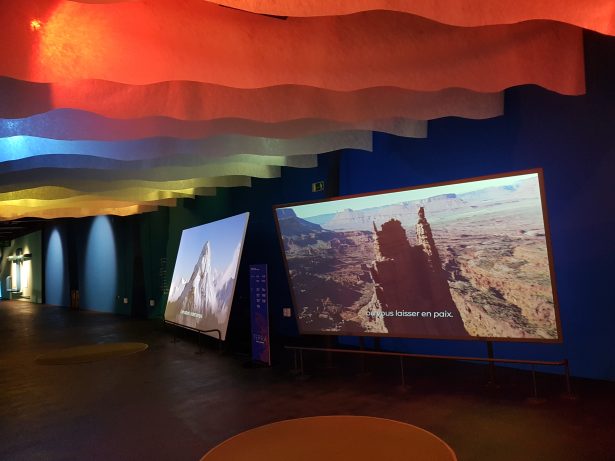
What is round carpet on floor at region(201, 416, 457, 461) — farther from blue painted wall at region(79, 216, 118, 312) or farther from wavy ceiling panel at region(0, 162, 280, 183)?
blue painted wall at region(79, 216, 118, 312)

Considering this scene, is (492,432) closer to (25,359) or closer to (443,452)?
(443,452)

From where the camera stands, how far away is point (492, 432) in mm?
3895

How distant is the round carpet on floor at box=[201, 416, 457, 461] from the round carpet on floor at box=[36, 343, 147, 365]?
18.9 ft

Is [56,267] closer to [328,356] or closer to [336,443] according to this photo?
[328,356]

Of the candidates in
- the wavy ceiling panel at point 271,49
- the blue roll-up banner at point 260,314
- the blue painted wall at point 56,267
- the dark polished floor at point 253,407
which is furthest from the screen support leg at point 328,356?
the blue painted wall at point 56,267

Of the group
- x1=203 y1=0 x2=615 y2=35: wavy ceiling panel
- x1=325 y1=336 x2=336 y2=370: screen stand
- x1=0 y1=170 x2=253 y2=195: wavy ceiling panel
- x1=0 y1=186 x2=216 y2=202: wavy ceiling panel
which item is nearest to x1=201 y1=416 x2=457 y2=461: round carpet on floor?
x1=203 y1=0 x2=615 y2=35: wavy ceiling panel

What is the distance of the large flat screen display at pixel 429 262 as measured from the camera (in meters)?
4.56

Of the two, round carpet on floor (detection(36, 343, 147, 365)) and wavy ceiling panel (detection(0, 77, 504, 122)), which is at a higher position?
wavy ceiling panel (detection(0, 77, 504, 122))

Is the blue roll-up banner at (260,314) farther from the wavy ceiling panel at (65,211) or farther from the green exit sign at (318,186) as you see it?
the wavy ceiling panel at (65,211)

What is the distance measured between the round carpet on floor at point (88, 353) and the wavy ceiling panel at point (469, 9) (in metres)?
7.04

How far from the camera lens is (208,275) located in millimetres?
8727

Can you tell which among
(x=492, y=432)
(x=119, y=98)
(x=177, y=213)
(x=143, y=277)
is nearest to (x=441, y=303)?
(x=492, y=432)

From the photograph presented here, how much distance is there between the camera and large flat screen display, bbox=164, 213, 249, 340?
25.4 feet

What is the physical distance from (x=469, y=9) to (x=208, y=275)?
6.75m
